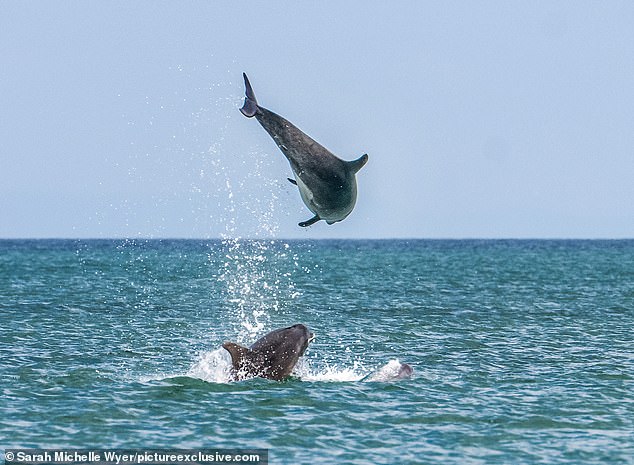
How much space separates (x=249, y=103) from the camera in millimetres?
19047

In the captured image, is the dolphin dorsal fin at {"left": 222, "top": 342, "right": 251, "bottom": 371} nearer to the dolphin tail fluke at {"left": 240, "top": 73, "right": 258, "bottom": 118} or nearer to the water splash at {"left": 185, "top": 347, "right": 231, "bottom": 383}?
the water splash at {"left": 185, "top": 347, "right": 231, "bottom": 383}

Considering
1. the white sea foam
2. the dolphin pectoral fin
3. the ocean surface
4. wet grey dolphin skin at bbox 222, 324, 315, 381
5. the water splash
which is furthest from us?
the white sea foam

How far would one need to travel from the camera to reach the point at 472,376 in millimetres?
27859

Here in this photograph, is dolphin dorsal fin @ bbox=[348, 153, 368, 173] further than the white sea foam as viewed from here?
No

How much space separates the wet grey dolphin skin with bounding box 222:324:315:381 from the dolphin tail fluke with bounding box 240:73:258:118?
22.6ft

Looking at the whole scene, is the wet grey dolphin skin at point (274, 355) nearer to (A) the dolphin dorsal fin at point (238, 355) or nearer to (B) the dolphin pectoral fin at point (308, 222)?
(A) the dolphin dorsal fin at point (238, 355)

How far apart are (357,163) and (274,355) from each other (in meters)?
7.04

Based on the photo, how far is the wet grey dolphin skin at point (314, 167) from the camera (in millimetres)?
18797

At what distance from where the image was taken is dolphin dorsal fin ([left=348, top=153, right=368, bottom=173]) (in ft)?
62.1

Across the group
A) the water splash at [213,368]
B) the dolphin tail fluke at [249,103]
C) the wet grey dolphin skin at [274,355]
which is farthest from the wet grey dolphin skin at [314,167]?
the water splash at [213,368]

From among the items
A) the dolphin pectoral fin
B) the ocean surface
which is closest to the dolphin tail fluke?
the dolphin pectoral fin

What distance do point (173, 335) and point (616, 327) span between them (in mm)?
17545

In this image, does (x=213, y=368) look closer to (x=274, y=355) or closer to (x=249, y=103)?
(x=274, y=355)

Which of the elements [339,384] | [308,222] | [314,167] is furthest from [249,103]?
[339,384]
